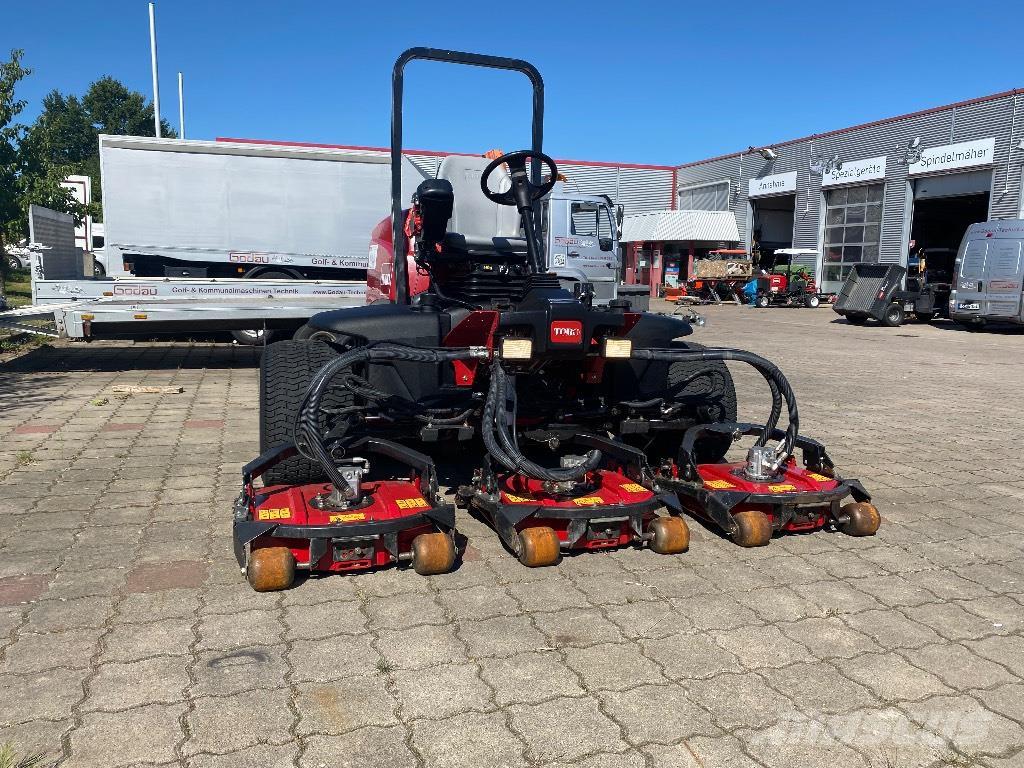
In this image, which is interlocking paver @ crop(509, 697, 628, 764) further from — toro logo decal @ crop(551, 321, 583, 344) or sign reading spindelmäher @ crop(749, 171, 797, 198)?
sign reading spindelmäher @ crop(749, 171, 797, 198)

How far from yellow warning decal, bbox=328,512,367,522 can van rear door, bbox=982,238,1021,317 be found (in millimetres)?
18855

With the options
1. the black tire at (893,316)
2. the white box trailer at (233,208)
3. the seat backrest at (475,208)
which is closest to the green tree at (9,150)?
the white box trailer at (233,208)

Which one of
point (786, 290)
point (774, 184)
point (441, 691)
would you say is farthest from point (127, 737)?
point (774, 184)

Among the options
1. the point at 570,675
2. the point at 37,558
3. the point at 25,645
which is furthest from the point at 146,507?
the point at 570,675

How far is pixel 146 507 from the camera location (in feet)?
14.3

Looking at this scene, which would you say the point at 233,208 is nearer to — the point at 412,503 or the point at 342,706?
the point at 412,503

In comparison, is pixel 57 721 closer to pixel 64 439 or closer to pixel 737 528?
pixel 737 528

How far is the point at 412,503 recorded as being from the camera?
3.57 meters

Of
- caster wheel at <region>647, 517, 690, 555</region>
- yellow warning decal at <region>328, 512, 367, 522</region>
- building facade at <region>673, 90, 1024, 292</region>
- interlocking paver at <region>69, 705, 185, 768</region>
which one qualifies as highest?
building facade at <region>673, 90, 1024, 292</region>

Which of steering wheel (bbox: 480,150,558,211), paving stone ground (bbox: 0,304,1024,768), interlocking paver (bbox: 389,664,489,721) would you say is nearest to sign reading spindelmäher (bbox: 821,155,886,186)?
paving stone ground (bbox: 0,304,1024,768)

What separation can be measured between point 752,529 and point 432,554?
1.58 meters

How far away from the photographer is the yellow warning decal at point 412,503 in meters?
3.53

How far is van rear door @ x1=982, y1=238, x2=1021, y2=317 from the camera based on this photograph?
17.7 m

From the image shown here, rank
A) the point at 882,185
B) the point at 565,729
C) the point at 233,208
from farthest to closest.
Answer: the point at 882,185 < the point at 233,208 < the point at 565,729
